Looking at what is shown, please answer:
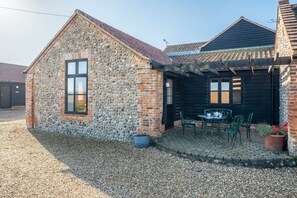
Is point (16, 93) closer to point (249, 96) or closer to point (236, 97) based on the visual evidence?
point (236, 97)

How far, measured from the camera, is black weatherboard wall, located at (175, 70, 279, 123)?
915 cm

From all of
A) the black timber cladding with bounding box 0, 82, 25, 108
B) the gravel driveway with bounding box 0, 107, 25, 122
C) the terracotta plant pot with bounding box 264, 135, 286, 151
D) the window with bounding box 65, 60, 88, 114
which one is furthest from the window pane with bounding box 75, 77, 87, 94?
the black timber cladding with bounding box 0, 82, 25, 108

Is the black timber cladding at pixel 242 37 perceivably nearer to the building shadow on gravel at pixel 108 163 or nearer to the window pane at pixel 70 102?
the window pane at pixel 70 102

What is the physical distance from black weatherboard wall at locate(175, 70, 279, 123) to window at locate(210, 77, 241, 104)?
203mm

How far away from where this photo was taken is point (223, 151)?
588 cm

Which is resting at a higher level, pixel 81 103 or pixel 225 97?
pixel 225 97

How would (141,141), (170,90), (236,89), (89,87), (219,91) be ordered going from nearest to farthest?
(141,141) < (89,87) < (170,90) < (236,89) < (219,91)

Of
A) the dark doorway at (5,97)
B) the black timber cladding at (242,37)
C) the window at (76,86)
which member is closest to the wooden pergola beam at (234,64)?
the window at (76,86)

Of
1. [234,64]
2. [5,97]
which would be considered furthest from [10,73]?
[234,64]

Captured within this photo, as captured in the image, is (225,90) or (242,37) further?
(242,37)

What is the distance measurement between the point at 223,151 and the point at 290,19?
4.80 meters

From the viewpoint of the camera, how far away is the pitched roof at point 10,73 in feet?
73.1

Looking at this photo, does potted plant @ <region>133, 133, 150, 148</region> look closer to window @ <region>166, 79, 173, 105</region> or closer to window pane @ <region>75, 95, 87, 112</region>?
window @ <region>166, 79, 173, 105</region>

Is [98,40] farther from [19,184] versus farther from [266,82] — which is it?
[266,82]
